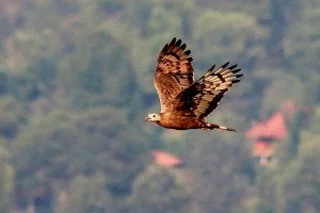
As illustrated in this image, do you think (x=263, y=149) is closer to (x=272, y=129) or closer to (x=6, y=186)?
(x=272, y=129)

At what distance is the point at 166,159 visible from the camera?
10175cm

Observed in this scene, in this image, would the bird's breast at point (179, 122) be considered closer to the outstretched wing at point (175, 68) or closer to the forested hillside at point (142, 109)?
the outstretched wing at point (175, 68)

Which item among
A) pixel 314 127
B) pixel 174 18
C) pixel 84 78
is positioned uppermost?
pixel 174 18

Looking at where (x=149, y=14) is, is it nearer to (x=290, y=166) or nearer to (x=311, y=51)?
(x=311, y=51)

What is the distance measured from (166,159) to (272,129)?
31.9 feet

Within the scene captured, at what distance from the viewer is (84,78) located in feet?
355

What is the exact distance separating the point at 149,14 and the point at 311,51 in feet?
59.4

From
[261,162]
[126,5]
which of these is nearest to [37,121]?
[261,162]

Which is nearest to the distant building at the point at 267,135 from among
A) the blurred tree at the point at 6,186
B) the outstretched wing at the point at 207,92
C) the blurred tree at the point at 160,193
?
the blurred tree at the point at 160,193

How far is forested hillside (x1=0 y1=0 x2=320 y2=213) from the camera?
9175cm

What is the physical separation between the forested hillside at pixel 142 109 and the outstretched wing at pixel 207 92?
65543 millimetres

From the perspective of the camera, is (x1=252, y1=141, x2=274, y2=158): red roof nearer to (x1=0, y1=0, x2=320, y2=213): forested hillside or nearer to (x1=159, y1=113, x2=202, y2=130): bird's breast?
(x1=0, y1=0, x2=320, y2=213): forested hillside

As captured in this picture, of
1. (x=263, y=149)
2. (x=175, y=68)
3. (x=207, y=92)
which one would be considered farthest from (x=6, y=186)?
(x=207, y=92)

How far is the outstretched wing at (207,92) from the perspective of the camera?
65.0ft
